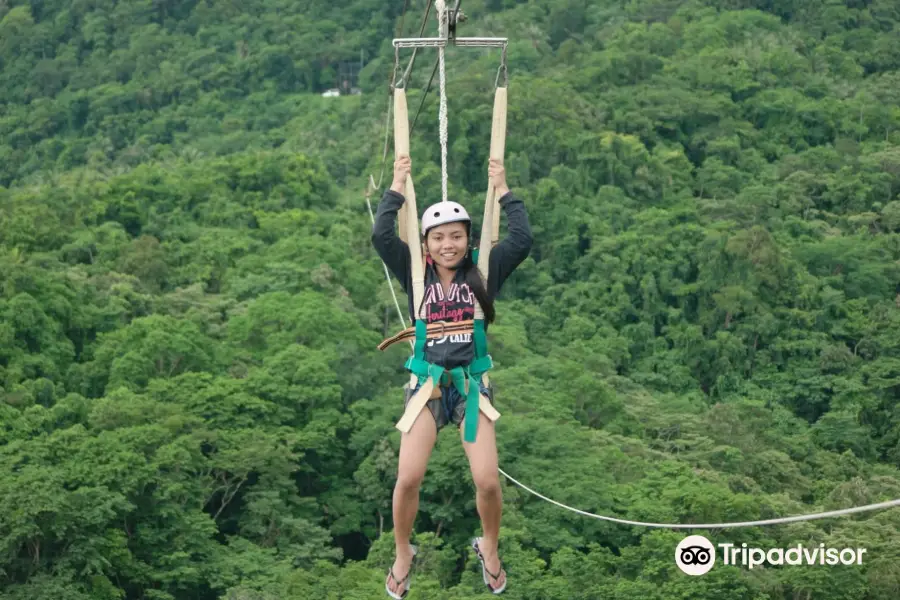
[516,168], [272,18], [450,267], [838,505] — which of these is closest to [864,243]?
[516,168]

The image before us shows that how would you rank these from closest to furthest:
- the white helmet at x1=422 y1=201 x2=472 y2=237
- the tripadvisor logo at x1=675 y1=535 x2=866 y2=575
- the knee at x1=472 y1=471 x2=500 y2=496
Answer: the knee at x1=472 y1=471 x2=500 y2=496 < the white helmet at x1=422 y1=201 x2=472 y2=237 < the tripadvisor logo at x1=675 y1=535 x2=866 y2=575

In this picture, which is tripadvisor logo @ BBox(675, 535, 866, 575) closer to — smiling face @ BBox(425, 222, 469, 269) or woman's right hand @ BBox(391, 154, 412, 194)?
smiling face @ BBox(425, 222, 469, 269)

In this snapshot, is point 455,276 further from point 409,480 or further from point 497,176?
point 409,480

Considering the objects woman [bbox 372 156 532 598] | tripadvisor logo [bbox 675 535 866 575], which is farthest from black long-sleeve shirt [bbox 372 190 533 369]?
tripadvisor logo [bbox 675 535 866 575]

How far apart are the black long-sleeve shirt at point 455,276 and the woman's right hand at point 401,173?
0.05 meters

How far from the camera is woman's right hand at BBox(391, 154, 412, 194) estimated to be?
8.00m

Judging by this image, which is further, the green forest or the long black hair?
the green forest

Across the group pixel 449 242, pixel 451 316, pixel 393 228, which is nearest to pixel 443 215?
pixel 449 242

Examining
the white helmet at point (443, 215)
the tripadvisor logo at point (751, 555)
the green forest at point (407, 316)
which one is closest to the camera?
the white helmet at point (443, 215)

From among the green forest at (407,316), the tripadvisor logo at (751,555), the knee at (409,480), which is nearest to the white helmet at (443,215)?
the knee at (409,480)

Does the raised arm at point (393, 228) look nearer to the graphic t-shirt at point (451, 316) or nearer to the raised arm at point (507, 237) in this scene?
the graphic t-shirt at point (451, 316)

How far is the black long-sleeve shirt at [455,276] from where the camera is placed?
7973mm

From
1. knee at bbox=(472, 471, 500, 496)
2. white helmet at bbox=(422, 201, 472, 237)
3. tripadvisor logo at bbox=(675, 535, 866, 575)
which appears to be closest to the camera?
knee at bbox=(472, 471, 500, 496)

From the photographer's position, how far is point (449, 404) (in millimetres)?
8078
